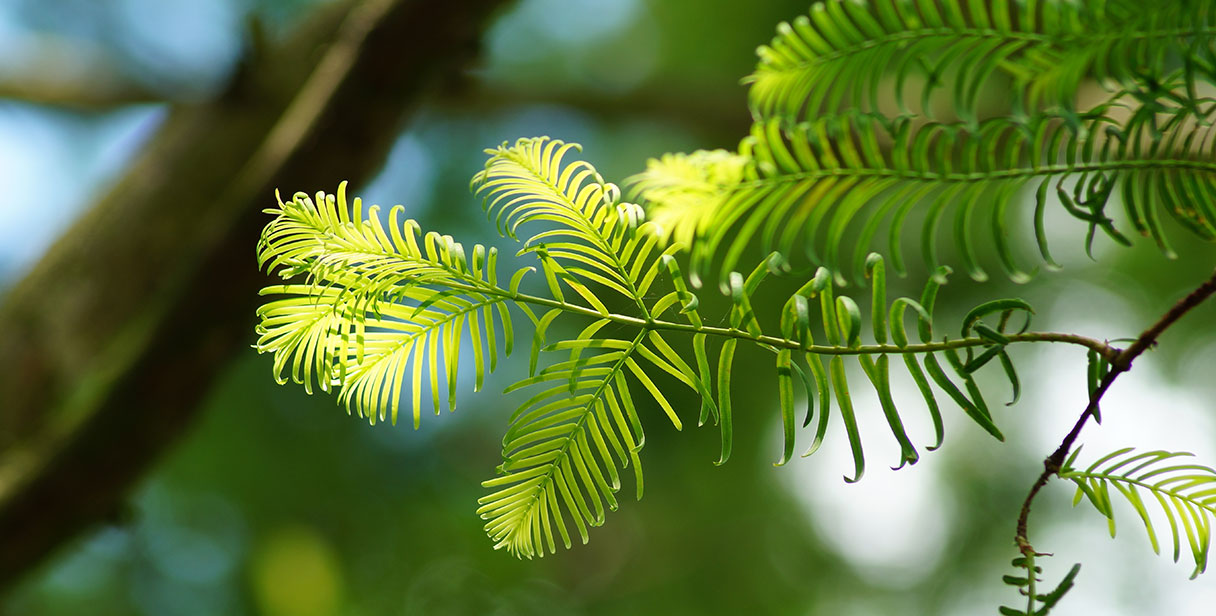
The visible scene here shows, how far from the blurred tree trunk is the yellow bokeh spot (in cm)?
54

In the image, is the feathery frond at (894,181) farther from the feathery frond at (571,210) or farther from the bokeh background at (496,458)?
the bokeh background at (496,458)

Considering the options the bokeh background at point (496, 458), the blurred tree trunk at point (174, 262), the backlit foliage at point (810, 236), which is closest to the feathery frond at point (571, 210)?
the backlit foliage at point (810, 236)

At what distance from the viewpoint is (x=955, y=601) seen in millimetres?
2158

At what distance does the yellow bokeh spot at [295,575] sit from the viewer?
183 centimetres

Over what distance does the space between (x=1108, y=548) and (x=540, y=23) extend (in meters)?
1.92

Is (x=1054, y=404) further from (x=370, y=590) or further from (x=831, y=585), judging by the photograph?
(x=370, y=590)

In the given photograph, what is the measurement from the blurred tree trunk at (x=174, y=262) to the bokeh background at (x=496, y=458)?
1.26ft

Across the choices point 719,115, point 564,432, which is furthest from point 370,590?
point 564,432

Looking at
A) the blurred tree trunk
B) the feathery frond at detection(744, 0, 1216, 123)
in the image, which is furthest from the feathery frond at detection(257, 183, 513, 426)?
the blurred tree trunk

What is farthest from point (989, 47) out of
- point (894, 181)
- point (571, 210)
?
point (571, 210)

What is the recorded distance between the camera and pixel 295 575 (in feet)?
6.15

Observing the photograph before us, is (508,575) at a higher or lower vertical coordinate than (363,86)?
lower

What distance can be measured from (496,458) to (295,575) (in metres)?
0.65

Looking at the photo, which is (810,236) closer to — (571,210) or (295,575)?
(571,210)
